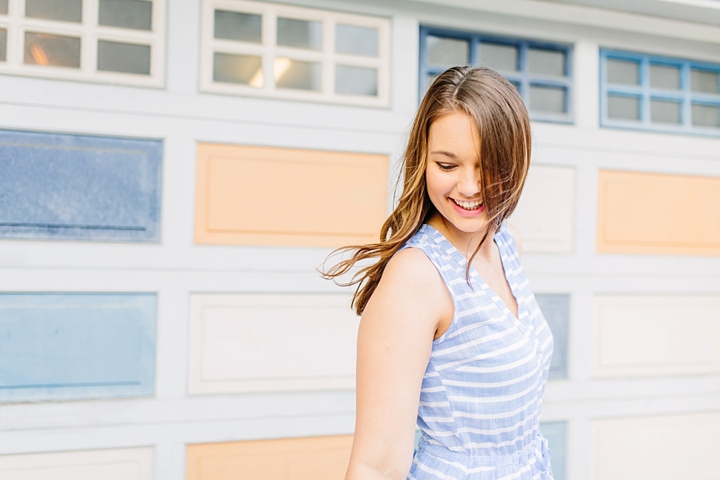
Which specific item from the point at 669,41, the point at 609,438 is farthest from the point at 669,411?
the point at 669,41

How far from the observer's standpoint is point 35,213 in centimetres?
219

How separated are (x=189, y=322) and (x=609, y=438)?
228 centimetres

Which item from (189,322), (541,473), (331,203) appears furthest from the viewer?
(331,203)

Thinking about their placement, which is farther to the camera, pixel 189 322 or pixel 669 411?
pixel 669 411

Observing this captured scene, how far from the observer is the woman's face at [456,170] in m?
1.15

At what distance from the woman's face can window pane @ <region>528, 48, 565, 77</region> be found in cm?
198

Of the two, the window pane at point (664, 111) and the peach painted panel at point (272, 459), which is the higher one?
the window pane at point (664, 111)

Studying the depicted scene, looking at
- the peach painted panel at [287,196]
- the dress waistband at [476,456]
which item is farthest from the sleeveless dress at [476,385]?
the peach painted panel at [287,196]

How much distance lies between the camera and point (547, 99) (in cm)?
293

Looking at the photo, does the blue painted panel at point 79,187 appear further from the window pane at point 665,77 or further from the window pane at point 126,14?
the window pane at point 665,77

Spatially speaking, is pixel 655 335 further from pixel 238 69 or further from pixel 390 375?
pixel 238 69

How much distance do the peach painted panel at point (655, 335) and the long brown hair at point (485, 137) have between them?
2002 mm

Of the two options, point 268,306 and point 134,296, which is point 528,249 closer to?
point 268,306

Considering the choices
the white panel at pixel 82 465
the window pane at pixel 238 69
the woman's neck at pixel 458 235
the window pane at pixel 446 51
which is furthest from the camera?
the window pane at pixel 446 51
